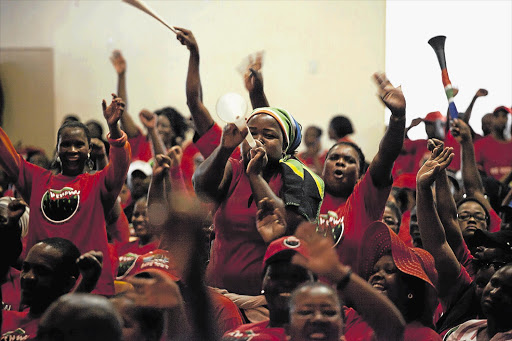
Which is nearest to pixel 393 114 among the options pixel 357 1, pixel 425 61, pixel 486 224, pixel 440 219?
pixel 440 219

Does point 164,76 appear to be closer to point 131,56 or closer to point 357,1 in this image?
point 131,56

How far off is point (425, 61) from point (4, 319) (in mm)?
4870

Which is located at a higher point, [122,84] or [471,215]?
[122,84]

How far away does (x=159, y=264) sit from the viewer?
10.5ft

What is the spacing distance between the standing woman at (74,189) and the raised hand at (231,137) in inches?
23.9

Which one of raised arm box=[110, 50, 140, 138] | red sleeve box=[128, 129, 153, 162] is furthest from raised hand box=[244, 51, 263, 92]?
red sleeve box=[128, 129, 153, 162]

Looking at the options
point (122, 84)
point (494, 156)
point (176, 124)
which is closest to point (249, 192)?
point (122, 84)

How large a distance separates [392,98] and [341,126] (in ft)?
14.6

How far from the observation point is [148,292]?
95.1 inches

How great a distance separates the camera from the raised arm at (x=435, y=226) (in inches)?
130

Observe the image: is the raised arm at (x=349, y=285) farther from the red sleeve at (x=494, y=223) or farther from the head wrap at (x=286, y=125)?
the red sleeve at (x=494, y=223)

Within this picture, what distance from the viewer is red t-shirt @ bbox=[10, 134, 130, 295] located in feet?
11.5

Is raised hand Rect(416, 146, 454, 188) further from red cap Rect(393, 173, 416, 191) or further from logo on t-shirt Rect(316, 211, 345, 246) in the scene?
red cap Rect(393, 173, 416, 191)

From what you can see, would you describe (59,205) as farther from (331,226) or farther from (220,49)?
(220,49)
